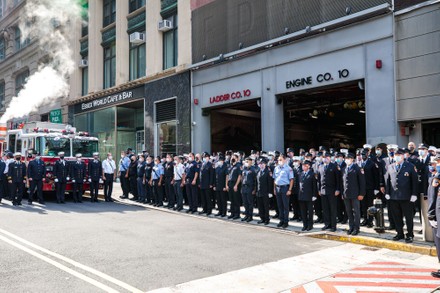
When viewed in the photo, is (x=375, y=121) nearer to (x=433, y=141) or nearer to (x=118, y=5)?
(x=433, y=141)

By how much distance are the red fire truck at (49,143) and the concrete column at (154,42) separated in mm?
7189

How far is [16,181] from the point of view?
15.9 meters

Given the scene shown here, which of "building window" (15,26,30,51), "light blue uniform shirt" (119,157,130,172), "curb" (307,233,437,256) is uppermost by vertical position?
"building window" (15,26,30,51)

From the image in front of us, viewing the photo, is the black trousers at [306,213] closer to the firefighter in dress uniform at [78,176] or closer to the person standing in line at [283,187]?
the person standing in line at [283,187]

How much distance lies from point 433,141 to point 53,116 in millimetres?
25574

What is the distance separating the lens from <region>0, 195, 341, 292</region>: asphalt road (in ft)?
20.5

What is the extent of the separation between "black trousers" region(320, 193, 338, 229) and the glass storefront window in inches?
503

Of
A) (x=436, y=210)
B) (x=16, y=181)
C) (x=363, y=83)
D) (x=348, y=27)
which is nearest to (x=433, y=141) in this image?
(x=363, y=83)

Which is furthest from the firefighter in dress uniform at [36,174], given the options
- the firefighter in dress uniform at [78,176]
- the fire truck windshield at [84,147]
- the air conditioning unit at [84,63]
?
the air conditioning unit at [84,63]

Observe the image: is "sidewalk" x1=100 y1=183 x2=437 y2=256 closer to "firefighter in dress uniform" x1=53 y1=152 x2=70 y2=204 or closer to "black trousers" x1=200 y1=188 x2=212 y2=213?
"black trousers" x1=200 y1=188 x2=212 y2=213

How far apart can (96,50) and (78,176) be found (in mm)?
15050

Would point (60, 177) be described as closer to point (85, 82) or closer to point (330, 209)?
point (330, 209)

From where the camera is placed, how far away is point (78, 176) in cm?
1686

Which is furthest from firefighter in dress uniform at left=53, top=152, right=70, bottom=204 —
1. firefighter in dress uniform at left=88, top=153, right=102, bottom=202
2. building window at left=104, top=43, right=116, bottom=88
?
building window at left=104, top=43, right=116, bottom=88
